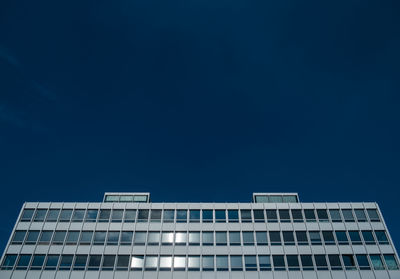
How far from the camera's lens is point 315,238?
3597 centimetres

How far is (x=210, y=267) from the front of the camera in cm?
3412

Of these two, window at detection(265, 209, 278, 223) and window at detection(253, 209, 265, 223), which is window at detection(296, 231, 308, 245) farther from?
window at detection(253, 209, 265, 223)

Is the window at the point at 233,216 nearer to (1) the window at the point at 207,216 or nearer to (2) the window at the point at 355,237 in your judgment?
(1) the window at the point at 207,216

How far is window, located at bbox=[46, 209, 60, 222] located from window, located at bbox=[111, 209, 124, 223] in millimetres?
7457

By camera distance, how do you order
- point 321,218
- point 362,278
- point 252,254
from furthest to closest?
point 321,218 → point 252,254 → point 362,278

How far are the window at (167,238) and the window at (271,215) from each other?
1305 cm

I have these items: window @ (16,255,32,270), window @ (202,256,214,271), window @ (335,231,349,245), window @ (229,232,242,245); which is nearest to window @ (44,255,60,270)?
window @ (16,255,32,270)

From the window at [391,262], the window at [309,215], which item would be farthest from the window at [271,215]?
the window at [391,262]

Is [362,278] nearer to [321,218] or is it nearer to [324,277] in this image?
[324,277]

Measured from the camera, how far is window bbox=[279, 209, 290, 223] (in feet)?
124

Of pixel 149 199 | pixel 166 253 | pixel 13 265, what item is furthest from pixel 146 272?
pixel 13 265

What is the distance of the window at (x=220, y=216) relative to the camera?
38281 mm

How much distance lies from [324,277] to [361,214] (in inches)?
424

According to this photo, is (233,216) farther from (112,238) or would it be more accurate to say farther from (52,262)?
(52,262)
